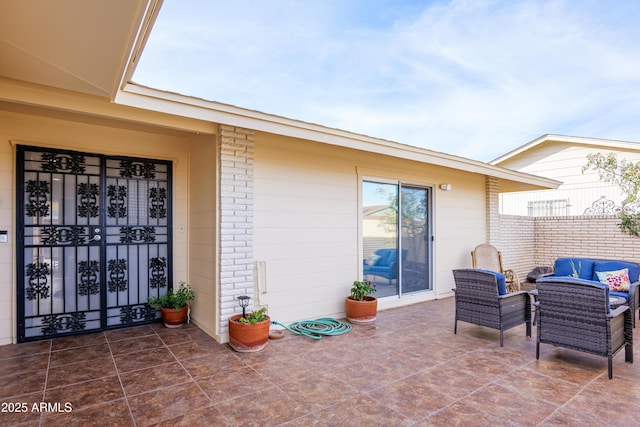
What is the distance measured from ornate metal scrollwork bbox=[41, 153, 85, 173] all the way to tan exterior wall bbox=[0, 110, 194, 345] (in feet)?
0.37

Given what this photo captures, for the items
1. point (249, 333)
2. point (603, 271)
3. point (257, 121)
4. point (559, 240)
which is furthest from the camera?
point (559, 240)

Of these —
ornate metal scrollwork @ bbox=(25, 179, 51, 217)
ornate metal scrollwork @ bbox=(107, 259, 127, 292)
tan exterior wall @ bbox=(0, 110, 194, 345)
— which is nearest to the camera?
tan exterior wall @ bbox=(0, 110, 194, 345)

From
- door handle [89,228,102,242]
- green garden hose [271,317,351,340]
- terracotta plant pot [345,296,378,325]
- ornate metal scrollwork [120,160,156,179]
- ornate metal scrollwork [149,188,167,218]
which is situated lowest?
green garden hose [271,317,351,340]

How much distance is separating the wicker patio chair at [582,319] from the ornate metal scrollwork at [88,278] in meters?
5.00

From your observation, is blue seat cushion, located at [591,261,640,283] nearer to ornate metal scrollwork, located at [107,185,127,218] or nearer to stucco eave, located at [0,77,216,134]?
stucco eave, located at [0,77,216,134]

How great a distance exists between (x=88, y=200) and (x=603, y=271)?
24.0 feet

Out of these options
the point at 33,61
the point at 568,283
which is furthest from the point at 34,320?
the point at 568,283

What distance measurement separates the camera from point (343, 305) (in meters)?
5.16

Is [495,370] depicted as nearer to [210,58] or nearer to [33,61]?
[33,61]

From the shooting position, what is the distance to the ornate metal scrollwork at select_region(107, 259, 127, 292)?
443 cm

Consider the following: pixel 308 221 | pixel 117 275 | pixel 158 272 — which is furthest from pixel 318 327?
pixel 117 275

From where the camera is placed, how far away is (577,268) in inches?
223

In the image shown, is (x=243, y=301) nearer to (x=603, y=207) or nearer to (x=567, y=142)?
(x=603, y=207)

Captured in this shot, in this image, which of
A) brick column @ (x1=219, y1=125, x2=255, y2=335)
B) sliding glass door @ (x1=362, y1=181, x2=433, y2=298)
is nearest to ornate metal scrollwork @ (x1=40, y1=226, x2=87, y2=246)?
brick column @ (x1=219, y1=125, x2=255, y2=335)
